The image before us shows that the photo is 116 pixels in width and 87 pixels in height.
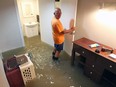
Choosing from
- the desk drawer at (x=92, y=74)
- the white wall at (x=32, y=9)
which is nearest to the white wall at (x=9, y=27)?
the white wall at (x=32, y=9)

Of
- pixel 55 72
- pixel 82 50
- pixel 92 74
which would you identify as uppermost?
pixel 82 50

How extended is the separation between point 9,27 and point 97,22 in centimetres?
273

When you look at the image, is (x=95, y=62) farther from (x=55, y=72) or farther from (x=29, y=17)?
(x=29, y=17)

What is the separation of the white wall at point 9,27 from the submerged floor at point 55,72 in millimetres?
277

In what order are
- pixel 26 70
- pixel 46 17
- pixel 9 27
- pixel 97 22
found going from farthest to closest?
pixel 46 17
pixel 9 27
pixel 97 22
pixel 26 70

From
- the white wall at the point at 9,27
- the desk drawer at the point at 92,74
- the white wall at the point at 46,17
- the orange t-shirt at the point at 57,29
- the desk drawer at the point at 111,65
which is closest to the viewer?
the desk drawer at the point at 111,65

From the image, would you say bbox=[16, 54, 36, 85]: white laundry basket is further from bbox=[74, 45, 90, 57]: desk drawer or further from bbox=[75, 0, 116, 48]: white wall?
bbox=[75, 0, 116, 48]: white wall

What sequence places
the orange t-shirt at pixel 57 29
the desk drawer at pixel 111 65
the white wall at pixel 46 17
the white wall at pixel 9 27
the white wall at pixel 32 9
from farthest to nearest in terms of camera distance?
1. the white wall at pixel 32 9
2. the white wall at pixel 46 17
3. the white wall at pixel 9 27
4. the orange t-shirt at pixel 57 29
5. the desk drawer at pixel 111 65

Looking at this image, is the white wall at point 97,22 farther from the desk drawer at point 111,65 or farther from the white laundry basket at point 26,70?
the white laundry basket at point 26,70

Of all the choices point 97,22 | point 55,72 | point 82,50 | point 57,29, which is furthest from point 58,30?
point 55,72

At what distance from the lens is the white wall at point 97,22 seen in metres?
2.09

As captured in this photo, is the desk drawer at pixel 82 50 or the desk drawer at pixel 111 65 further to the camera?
the desk drawer at pixel 82 50

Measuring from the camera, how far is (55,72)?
2.62 metres

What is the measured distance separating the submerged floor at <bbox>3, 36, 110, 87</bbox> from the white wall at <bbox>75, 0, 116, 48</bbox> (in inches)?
37.2
